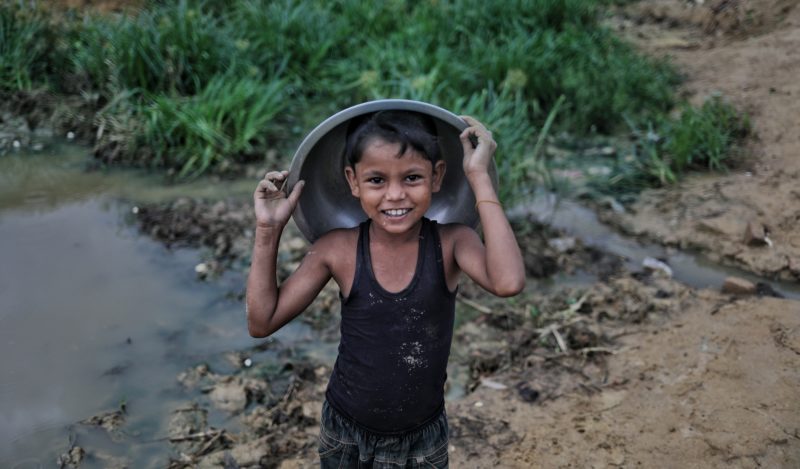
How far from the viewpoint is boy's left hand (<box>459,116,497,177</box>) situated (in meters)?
1.84

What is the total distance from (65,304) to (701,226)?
3.18 m

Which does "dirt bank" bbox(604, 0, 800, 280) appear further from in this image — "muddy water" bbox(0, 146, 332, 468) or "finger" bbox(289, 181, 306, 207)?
"finger" bbox(289, 181, 306, 207)

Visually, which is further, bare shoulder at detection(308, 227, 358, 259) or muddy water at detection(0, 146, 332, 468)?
muddy water at detection(0, 146, 332, 468)

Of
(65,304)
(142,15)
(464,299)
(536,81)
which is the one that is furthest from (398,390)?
(142,15)

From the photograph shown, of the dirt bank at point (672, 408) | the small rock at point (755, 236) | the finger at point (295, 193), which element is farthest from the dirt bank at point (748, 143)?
the finger at point (295, 193)

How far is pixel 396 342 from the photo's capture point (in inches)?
74.2

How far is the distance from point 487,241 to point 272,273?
0.50m

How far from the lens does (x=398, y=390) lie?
1903 mm

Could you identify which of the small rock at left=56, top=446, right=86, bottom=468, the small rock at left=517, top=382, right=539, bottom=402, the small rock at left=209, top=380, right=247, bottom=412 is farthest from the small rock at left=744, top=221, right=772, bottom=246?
the small rock at left=56, top=446, right=86, bottom=468

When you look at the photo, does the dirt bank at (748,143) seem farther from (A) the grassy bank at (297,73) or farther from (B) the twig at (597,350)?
(B) the twig at (597,350)

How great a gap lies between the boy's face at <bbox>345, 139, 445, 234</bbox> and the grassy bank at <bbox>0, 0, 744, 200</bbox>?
272 centimetres

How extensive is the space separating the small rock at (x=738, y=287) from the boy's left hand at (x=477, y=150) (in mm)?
2187

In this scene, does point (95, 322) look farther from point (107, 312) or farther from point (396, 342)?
point (396, 342)

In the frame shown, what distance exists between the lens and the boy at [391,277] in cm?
180
